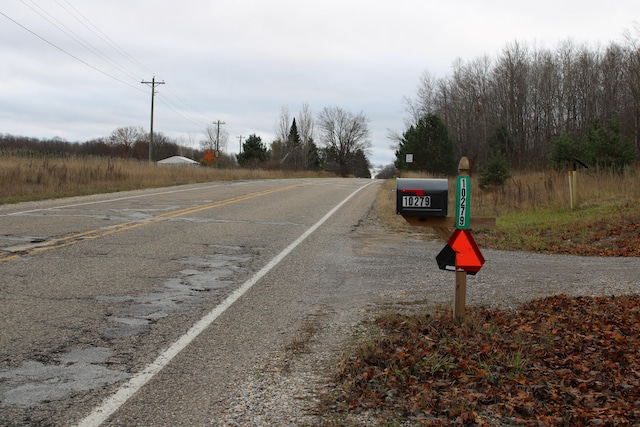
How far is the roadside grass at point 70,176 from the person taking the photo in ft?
64.1

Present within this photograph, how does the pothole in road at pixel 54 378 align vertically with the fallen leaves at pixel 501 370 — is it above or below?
below

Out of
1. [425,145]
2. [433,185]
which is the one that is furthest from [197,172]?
[433,185]

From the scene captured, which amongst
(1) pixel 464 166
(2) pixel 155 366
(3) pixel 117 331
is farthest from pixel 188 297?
(1) pixel 464 166

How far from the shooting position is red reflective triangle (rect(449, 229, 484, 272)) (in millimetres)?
5223

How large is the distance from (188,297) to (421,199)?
115 inches

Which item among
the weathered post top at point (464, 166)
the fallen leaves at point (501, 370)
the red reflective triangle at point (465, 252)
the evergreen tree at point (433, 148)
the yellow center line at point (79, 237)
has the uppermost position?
the evergreen tree at point (433, 148)

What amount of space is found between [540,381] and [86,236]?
8.47 m

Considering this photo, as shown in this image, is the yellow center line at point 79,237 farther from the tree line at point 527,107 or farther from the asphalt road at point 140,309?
the tree line at point 527,107

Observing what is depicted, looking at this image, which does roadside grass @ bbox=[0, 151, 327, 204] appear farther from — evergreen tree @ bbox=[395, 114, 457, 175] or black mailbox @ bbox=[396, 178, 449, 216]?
evergreen tree @ bbox=[395, 114, 457, 175]

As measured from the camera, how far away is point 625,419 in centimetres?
345

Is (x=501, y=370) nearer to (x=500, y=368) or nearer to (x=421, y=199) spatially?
(x=500, y=368)

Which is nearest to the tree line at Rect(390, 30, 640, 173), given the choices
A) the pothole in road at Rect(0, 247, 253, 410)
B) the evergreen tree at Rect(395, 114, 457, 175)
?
the evergreen tree at Rect(395, 114, 457, 175)

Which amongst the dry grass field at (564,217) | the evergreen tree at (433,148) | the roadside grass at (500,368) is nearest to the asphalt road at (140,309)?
the roadside grass at (500,368)

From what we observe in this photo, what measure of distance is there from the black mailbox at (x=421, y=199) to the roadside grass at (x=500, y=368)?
103cm
